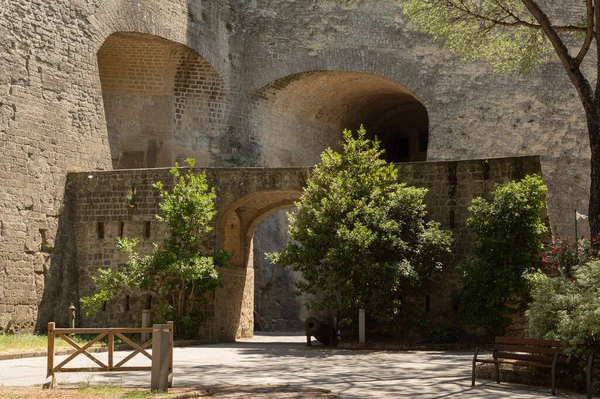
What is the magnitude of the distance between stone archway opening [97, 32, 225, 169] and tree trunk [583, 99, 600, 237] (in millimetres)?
12256

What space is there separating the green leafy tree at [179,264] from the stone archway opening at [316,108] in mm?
7490

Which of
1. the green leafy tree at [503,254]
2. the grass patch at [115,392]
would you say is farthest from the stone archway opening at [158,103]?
the grass patch at [115,392]

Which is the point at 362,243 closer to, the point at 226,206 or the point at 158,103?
the point at 226,206

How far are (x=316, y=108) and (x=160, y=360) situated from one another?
1788cm

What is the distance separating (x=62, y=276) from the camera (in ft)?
58.2

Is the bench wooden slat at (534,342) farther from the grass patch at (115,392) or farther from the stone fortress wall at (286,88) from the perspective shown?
the stone fortress wall at (286,88)

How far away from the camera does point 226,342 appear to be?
1780cm

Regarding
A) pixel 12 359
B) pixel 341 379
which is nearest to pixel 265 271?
pixel 12 359

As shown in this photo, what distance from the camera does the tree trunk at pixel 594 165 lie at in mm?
11797

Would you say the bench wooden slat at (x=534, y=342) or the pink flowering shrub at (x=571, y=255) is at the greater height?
the pink flowering shrub at (x=571, y=255)

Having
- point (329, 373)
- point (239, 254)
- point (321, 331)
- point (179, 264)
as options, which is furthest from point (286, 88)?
point (329, 373)

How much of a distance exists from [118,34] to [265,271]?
26.4ft

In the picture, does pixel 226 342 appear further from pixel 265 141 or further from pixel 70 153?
pixel 265 141

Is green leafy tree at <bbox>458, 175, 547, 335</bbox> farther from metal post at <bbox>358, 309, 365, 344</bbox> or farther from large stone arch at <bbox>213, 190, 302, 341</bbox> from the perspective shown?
large stone arch at <bbox>213, 190, 302, 341</bbox>
